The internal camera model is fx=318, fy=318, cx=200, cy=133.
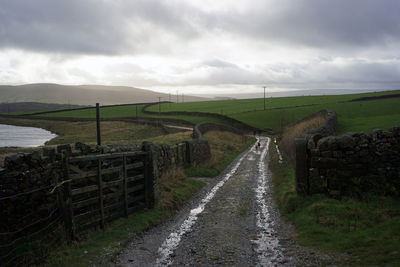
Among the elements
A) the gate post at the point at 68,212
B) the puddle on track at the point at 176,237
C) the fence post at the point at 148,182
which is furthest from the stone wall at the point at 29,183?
the puddle on track at the point at 176,237

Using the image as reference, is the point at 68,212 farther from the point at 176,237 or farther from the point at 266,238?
the point at 266,238

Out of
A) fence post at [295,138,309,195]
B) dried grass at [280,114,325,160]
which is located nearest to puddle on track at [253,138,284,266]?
fence post at [295,138,309,195]

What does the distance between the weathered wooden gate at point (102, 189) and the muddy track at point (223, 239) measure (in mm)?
1246

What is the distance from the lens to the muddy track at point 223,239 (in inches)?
248

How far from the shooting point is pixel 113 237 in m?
7.58

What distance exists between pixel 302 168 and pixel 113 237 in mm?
6202

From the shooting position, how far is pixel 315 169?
10086 mm

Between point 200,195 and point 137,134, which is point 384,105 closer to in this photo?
point 137,134

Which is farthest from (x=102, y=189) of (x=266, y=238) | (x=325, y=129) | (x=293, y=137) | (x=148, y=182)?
(x=293, y=137)

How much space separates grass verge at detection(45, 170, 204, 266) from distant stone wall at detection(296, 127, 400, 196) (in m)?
4.64

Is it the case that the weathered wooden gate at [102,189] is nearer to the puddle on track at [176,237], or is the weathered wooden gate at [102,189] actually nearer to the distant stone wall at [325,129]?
the puddle on track at [176,237]

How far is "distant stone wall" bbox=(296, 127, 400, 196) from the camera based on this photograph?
911cm

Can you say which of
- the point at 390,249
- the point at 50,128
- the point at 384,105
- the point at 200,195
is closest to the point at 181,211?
the point at 200,195

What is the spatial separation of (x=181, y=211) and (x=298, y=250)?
465 cm
